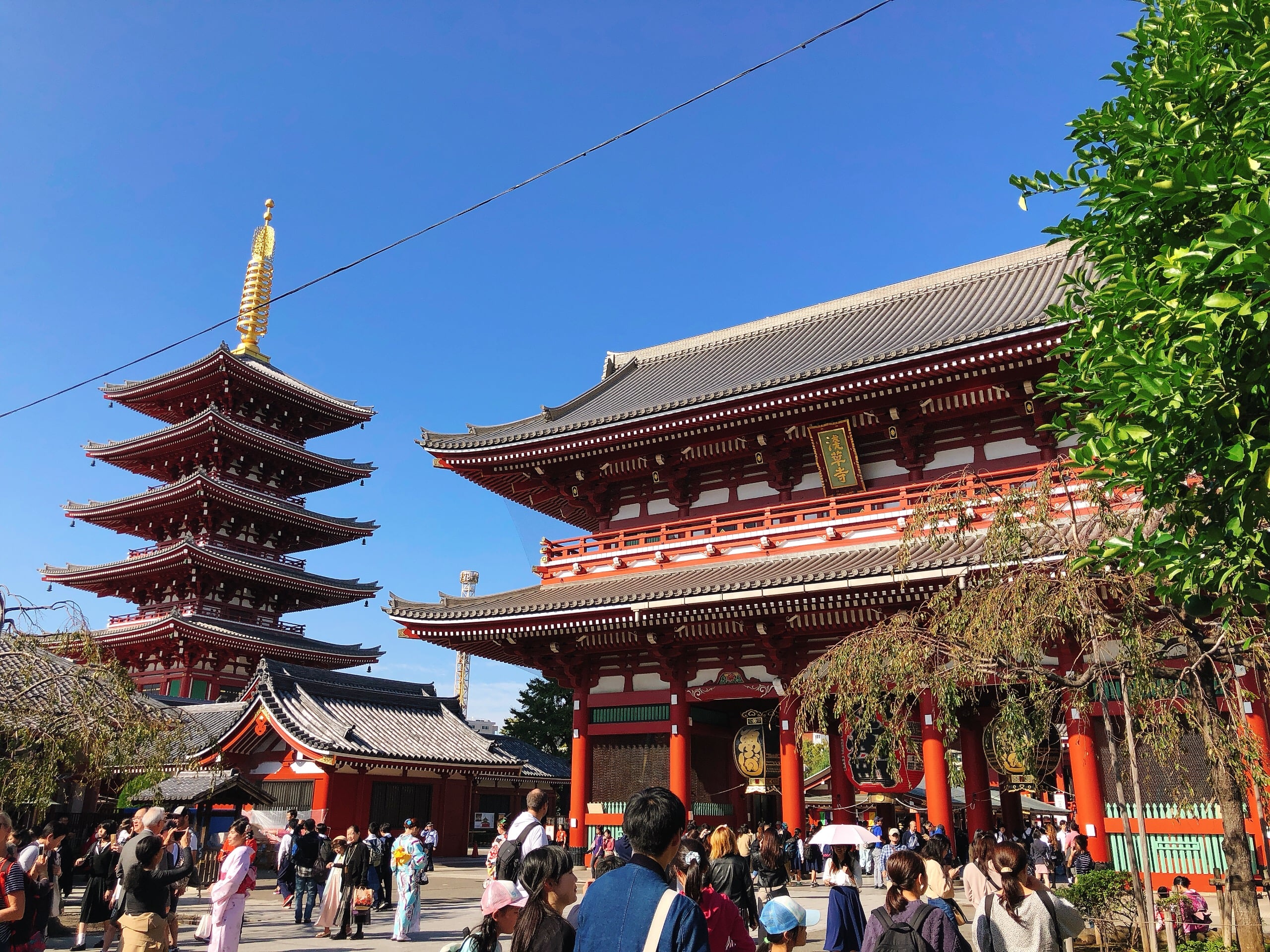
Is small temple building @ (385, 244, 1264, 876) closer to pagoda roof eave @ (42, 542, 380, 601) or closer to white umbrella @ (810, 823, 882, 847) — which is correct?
white umbrella @ (810, 823, 882, 847)

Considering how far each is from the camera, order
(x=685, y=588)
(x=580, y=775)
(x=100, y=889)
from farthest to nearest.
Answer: (x=580, y=775) → (x=685, y=588) → (x=100, y=889)

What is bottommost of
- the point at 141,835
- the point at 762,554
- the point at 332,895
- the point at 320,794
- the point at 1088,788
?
the point at 332,895

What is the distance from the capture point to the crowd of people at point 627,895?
133 inches

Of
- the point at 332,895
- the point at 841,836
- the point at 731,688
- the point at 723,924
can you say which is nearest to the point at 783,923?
the point at 723,924

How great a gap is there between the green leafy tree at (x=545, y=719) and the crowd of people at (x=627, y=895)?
29.4 metres

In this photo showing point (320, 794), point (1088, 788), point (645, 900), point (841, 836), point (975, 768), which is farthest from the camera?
point (320, 794)

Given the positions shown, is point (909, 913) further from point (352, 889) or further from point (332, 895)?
point (332, 895)

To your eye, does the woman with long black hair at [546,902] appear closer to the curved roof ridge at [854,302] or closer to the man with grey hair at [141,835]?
the man with grey hair at [141,835]

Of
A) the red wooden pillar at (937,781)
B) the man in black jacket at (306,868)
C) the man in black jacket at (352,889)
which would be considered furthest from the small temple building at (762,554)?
the man in black jacket at (352,889)

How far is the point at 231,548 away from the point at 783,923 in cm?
3600

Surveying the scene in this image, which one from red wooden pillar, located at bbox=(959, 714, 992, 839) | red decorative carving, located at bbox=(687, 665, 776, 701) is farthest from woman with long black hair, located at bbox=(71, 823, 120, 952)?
red wooden pillar, located at bbox=(959, 714, 992, 839)

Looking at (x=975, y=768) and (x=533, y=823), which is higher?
(x=533, y=823)

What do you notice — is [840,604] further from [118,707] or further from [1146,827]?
[118,707]

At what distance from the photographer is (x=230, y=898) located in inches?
338
